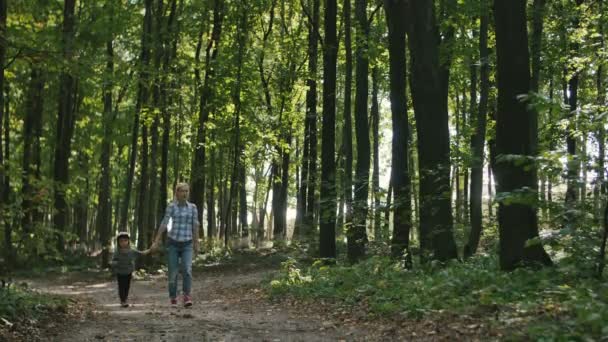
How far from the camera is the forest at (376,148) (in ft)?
23.4

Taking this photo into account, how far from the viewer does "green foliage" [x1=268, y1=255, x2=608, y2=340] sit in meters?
5.42

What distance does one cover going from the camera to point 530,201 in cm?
693

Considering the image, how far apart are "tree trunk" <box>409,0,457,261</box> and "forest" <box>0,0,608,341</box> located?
4cm

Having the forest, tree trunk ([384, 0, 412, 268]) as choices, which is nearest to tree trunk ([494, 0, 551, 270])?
the forest

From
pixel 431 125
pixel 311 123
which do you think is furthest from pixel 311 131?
pixel 431 125

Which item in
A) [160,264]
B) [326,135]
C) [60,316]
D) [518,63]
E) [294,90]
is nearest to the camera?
[518,63]

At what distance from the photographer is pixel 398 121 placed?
13867mm

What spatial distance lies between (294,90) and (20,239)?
22251 millimetres

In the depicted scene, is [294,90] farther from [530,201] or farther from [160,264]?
[530,201]

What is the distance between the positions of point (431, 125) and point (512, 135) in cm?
281

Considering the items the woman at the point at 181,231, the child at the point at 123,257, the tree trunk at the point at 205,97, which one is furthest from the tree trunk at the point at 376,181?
the tree trunk at the point at 205,97

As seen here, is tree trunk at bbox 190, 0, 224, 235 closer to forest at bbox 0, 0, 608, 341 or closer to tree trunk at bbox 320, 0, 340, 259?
forest at bbox 0, 0, 608, 341

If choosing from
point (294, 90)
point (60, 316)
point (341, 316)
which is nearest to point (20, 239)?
point (60, 316)

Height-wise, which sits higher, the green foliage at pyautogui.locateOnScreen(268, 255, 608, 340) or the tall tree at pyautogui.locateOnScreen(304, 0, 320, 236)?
the tall tree at pyautogui.locateOnScreen(304, 0, 320, 236)
